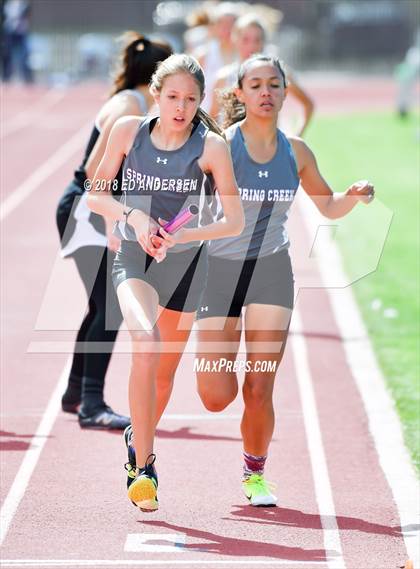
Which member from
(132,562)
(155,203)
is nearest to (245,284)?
(155,203)

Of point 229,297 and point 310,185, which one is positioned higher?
point 310,185

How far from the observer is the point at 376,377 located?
10.8m

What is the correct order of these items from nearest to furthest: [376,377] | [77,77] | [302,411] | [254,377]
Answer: [254,377], [302,411], [376,377], [77,77]

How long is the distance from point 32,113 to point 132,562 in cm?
2933

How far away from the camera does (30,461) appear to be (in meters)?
8.44

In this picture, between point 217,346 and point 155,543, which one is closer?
point 155,543

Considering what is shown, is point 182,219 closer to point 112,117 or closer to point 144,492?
point 144,492

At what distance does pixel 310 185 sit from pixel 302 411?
2.63m

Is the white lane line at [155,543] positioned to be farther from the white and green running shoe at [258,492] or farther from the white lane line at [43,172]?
the white lane line at [43,172]

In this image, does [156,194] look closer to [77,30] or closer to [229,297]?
[229,297]

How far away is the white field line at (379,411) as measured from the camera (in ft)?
24.8

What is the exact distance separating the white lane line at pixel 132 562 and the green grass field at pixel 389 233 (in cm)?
203

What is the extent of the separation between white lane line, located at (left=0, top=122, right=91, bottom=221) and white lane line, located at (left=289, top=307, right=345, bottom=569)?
8316 mm

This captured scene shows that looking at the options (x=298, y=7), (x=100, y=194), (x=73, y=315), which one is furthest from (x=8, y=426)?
(x=298, y=7)
